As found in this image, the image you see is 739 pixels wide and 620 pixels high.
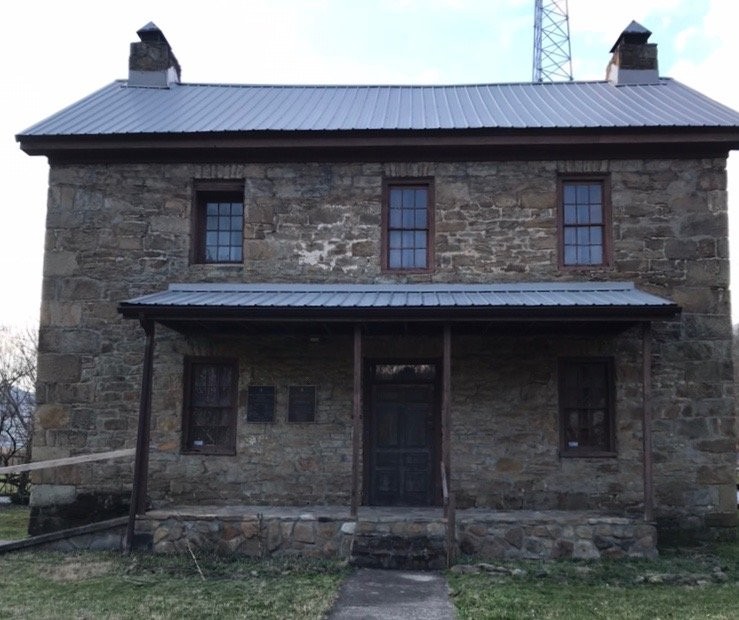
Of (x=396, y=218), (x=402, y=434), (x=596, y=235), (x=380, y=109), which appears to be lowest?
(x=402, y=434)

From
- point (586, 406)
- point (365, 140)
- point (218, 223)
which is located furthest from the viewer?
point (218, 223)

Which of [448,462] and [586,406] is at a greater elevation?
[586,406]

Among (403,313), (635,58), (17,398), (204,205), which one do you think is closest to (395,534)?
(403,313)

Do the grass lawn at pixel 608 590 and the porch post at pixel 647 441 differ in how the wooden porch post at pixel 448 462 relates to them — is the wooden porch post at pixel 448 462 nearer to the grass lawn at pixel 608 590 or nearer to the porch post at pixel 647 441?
the grass lawn at pixel 608 590

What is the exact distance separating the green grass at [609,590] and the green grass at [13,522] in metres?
6.68

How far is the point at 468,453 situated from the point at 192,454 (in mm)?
3994

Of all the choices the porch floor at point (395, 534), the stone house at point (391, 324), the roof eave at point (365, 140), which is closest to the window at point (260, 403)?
the stone house at point (391, 324)

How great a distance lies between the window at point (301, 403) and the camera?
11.4m

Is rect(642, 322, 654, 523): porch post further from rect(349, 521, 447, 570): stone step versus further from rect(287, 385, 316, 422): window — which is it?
rect(287, 385, 316, 422): window

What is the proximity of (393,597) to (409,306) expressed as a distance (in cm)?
352

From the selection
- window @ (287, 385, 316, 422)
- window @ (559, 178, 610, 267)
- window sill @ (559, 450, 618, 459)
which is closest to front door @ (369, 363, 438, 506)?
window @ (287, 385, 316, 422)

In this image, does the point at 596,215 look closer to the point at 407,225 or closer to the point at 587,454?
the point at 407,225

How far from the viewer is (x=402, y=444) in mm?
11562

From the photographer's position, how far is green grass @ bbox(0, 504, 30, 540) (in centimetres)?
1138
